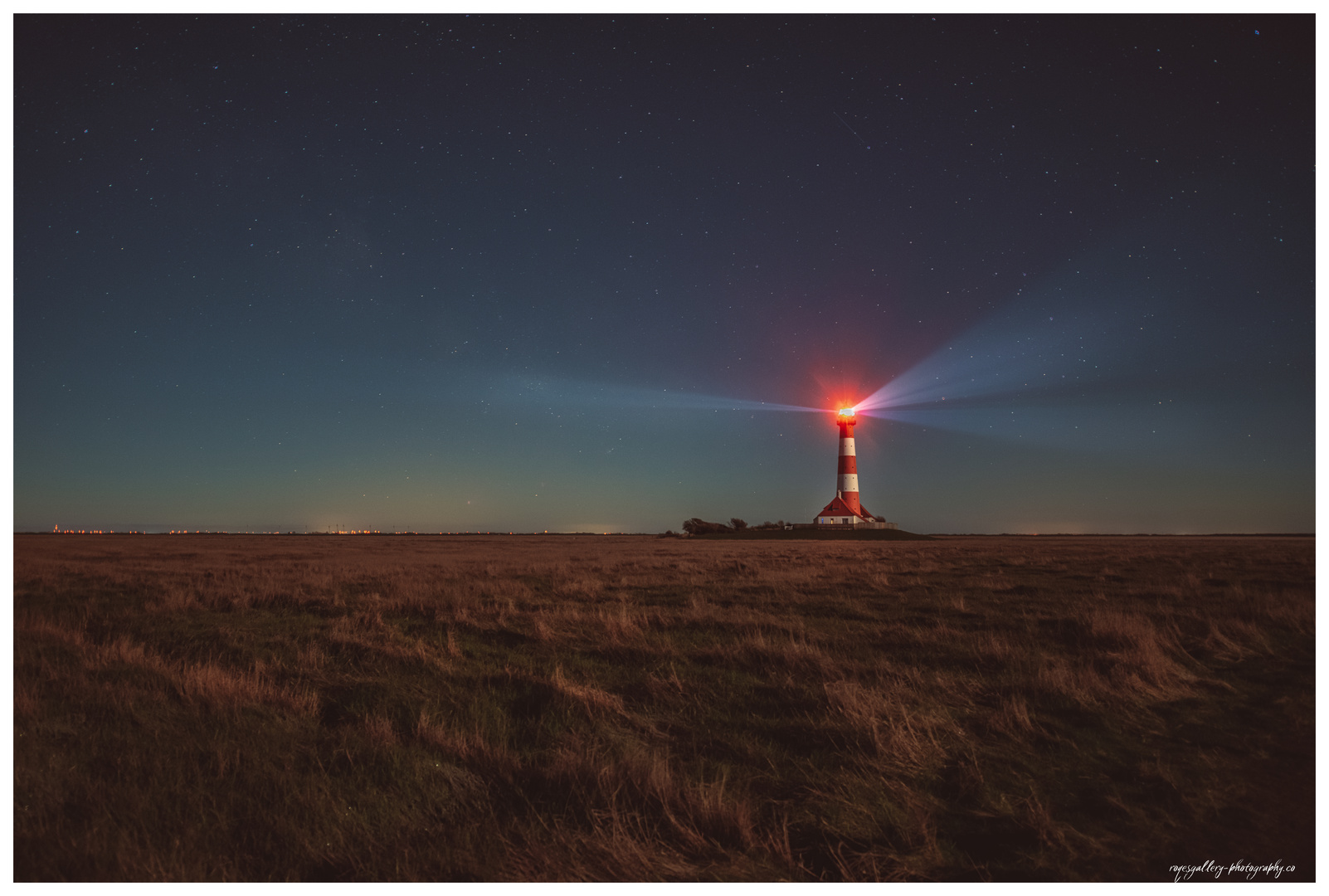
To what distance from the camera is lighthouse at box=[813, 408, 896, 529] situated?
7619 cm

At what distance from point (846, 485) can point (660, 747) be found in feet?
249

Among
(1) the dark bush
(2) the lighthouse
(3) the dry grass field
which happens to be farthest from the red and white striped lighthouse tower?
(3) the dry grass field

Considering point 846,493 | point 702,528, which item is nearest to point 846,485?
point 846,493

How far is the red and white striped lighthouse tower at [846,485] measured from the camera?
76.8 metres

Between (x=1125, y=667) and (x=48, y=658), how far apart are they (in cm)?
1296

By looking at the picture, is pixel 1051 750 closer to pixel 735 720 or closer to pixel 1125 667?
pixel 735 720

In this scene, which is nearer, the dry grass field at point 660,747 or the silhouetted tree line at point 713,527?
the dry grass field at point 660,747

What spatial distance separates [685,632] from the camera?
10.8 m

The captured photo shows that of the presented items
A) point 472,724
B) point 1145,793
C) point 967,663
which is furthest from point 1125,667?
point 472,724

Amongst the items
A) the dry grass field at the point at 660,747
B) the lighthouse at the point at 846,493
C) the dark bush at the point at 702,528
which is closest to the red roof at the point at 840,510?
the lighthouse at the point at 846,493

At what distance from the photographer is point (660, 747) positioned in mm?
5523

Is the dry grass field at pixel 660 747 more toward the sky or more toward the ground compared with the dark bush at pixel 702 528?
more toward the sky

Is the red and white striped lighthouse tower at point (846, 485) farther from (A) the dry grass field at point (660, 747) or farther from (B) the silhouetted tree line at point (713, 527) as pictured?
(A) the dry grass field at point (660, 747)

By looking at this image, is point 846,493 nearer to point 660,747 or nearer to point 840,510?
point 840,510
